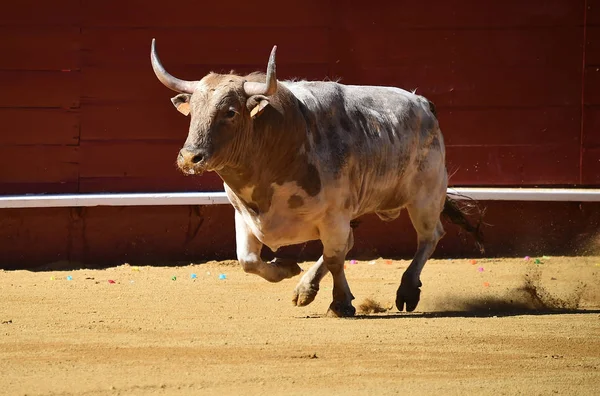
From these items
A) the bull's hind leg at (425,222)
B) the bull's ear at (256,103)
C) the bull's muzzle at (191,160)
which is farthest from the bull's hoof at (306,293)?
the bull's muzzle at (191,160)

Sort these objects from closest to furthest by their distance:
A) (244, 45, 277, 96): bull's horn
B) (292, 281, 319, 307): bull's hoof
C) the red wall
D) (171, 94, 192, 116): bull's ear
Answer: (244, 45, 277, 96): bull's horn
(171, 94, 192, 116): bull's ear
(292, 281, 319, 307): bull's hoof
the red wall

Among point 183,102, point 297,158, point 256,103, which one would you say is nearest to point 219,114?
point 256,103

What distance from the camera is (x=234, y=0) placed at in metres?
9.34

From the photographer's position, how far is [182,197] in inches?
356

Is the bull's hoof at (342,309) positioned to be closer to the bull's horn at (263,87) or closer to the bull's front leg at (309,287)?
the bull's front leg at (309,287)

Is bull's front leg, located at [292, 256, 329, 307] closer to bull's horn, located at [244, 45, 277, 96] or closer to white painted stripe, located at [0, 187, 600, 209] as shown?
bull's horn, located at [244, 45, 277, 96]

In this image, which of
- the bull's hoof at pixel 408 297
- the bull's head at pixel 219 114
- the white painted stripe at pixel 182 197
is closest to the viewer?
the bull's head at pixel 219 114

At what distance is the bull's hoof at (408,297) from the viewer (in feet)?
22.6

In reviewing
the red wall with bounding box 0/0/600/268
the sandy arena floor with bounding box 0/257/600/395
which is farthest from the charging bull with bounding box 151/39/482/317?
the red wall with bounding box 0/0/600/268

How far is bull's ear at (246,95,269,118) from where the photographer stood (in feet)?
19.9

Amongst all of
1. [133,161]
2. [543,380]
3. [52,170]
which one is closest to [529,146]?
[133,161]

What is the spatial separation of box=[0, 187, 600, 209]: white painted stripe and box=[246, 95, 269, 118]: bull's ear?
9.08ft

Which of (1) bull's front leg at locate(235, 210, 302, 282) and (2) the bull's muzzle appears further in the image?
(1) bull's front leg at locate(235, 210, 302, 282)

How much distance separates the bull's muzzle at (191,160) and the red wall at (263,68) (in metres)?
3.46
